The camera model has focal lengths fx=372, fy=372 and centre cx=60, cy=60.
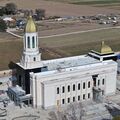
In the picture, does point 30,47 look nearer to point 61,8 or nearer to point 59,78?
point 59,78

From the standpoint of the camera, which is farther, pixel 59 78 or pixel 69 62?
pixel 69 62

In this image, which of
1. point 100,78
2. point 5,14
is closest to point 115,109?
point 100,78

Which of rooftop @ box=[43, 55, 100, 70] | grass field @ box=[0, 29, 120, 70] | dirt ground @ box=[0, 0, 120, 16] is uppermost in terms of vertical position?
dirt ground @ box=[0, 0, 120, 16]

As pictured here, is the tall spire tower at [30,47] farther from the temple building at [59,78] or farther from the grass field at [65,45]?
the grass field at [65,45]

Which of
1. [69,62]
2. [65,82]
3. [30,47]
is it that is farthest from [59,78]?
[30,47]

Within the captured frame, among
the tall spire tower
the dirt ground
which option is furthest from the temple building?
the dirt ground

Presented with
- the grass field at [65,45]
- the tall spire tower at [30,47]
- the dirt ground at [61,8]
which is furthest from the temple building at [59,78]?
the dirt ground at [61,8]

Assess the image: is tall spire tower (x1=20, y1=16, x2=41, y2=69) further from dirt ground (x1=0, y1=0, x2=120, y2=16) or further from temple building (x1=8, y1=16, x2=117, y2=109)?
dirt ground (x1=0, y1=0, x2=120, y2=16)

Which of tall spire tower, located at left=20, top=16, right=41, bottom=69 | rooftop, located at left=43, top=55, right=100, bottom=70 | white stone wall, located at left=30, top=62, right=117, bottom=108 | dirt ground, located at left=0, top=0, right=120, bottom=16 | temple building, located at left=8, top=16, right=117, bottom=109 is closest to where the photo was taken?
white stone wall, located at left=30, top=62, right=117, bottom=108

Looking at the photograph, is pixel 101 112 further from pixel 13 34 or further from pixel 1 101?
pixel 13 34
